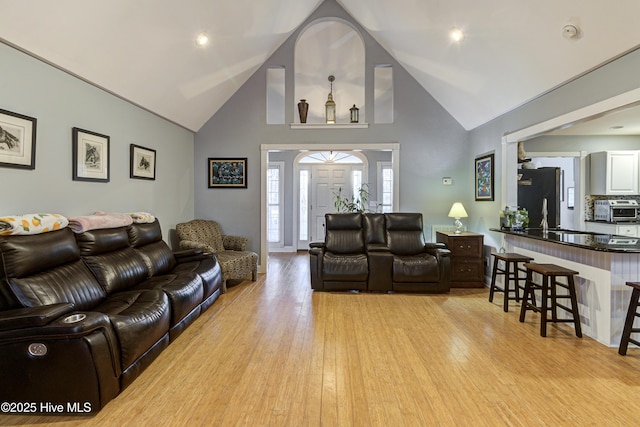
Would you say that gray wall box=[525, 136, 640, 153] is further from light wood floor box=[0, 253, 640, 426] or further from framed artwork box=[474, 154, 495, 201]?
light wood floor box=[0, 253, 640, 426]

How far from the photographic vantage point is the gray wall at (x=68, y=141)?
2597mm

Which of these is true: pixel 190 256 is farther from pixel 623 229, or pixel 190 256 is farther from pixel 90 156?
pixel 623 229

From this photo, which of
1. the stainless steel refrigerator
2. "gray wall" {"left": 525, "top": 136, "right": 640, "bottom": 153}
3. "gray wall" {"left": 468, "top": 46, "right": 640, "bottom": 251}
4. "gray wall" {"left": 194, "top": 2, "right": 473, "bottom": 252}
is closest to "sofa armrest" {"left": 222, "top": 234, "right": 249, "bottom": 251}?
"gray wall" {"left": 194, "top": 2, "right": 473, "bottom": 252}

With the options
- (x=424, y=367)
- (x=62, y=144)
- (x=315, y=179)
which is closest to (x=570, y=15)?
(x=424, y=367)

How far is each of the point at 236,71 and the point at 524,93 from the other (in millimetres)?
3895

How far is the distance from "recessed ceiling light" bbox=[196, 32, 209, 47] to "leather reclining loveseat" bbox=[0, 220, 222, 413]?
7.57 feet

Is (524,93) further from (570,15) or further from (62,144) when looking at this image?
(62,144)

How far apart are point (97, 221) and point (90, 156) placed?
29.2 inches

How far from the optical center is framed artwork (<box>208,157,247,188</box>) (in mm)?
5691

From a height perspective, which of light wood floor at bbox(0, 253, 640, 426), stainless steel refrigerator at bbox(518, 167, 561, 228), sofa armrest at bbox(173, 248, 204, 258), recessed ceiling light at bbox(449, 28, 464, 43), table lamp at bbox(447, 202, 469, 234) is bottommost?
light wood floor at bbox(0, 253, 640, 426)

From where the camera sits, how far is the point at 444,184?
222 inches

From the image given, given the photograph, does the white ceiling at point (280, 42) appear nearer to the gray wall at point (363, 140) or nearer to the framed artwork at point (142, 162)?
the gray wall at point (363, 140)

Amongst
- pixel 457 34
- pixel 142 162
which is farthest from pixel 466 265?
pixel 142 162

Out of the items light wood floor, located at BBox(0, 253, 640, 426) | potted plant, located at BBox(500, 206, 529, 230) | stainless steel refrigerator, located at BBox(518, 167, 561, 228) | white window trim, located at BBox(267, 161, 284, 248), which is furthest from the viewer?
white window trim, located at BBox(267, 161, 284, 248)
